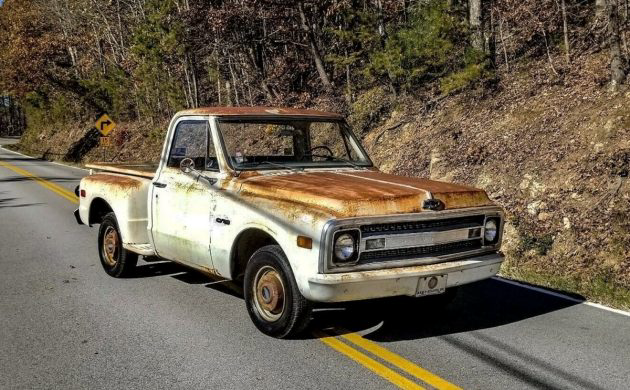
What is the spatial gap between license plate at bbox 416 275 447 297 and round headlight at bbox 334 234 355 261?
60cm

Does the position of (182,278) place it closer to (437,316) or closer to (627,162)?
(437,316)

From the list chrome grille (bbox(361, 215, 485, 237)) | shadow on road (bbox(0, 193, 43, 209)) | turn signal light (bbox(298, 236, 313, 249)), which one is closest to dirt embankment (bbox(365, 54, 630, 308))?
chrome grille (bbox(361, 215, 485, 237))

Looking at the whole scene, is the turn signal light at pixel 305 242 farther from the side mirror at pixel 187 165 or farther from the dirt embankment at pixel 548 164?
the dirt embankment at pixel 548 164

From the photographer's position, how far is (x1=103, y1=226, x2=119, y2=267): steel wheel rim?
7227mm

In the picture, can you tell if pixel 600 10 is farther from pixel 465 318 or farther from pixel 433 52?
pixel 465 318

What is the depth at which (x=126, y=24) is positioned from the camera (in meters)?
37.7

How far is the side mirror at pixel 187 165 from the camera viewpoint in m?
5.83

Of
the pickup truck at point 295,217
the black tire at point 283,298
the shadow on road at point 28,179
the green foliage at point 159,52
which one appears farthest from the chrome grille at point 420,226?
the green foliage at point 159,52

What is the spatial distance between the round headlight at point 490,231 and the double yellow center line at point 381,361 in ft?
4.56

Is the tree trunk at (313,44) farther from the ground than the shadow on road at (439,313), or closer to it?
farther from the ground

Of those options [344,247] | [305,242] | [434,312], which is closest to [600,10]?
[434,312]

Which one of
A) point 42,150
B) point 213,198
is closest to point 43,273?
point 213,198

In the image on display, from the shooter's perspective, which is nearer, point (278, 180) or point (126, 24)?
point (278, 180)

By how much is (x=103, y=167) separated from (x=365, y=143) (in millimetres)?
9342
